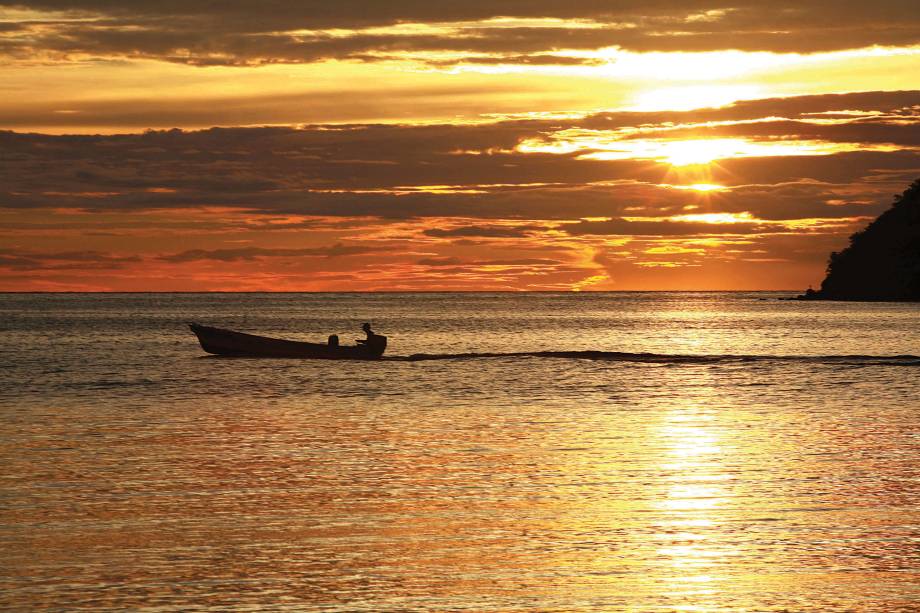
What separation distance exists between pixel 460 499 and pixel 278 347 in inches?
2201

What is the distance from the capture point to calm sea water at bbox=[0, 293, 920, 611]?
17.0 meters

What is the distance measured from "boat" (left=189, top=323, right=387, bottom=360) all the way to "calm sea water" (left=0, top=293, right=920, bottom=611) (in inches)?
845

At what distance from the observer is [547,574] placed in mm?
17859

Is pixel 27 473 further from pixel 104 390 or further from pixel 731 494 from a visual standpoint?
pixel 104 390

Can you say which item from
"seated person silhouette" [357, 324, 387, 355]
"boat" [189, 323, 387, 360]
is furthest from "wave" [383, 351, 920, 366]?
"boat" [189, 323, 387, 360]

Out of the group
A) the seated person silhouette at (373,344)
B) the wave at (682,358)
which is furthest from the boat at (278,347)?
the wave at (682,358)

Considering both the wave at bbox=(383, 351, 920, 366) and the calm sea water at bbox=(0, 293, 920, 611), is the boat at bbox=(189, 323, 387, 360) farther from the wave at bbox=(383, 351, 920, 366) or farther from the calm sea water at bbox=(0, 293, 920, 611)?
the calm sea water at bbox=(0, 293, 920, 611)

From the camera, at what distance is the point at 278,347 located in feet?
259

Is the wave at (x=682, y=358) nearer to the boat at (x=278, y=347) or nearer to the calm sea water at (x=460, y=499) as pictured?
the boat at (x=278, y=347)

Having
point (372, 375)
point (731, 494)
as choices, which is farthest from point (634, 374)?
point (731, 494)

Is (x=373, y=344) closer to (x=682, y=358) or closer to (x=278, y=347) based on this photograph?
(x=278, y=347)


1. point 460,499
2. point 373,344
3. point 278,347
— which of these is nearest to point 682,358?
point 373,344

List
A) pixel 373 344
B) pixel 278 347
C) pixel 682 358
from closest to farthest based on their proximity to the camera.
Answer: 1. pixel 373 344
2. pixel 278 347
3. pixel 682 358

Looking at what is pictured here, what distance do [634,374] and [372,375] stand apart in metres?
14.8
